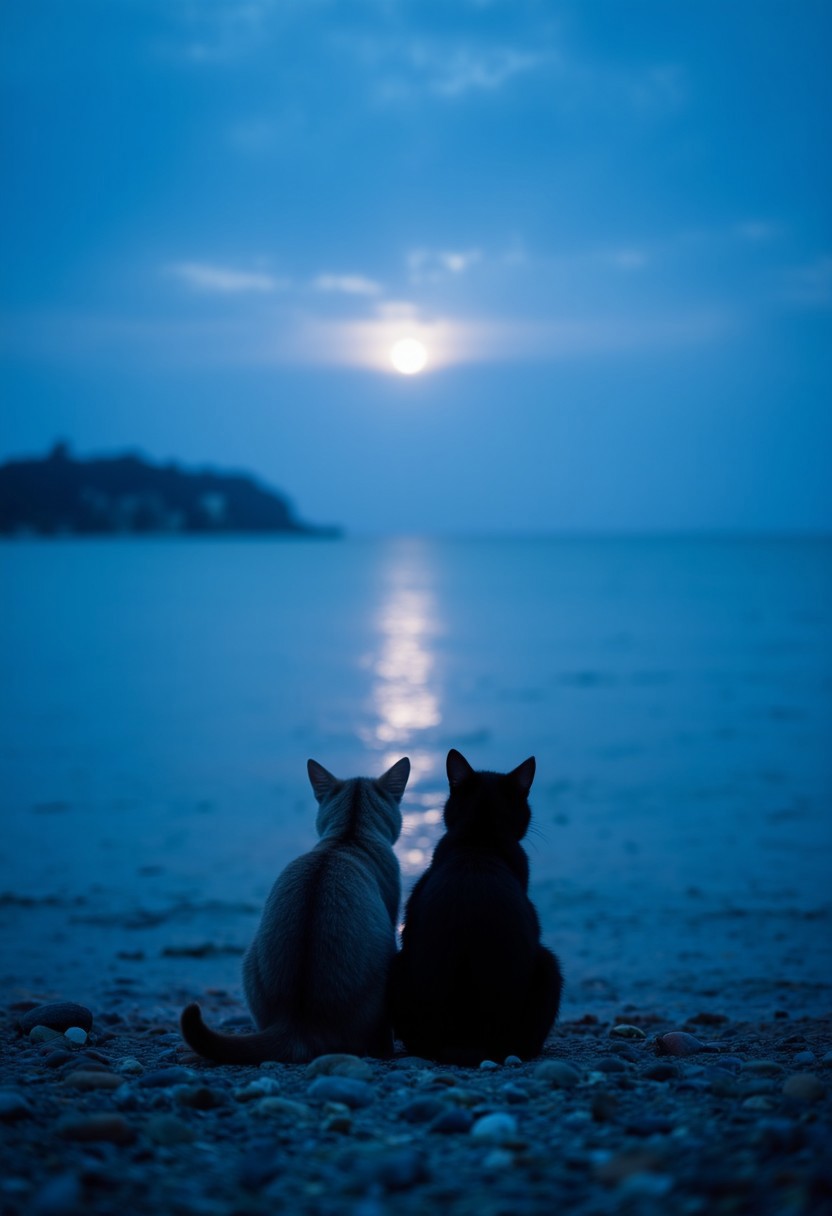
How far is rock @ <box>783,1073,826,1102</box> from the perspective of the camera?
4.01 m

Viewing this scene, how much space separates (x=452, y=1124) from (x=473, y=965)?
47.1 inches

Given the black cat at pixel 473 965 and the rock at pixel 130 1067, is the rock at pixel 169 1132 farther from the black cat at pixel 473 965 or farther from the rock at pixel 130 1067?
the black cat at pixel 473 965

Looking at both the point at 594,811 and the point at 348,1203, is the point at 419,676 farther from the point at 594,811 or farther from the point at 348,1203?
the point at 348,1203

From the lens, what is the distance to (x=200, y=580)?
104m

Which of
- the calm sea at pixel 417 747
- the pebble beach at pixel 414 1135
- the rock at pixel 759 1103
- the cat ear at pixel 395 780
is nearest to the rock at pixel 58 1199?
the pebble beach at pixel 414 1135

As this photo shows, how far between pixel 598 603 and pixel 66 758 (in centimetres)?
6236

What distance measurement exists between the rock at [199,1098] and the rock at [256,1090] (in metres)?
0.11

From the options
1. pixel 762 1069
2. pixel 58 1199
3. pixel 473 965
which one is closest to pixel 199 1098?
pixel 58 1199

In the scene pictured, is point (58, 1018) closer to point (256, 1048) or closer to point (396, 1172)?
point (256, 1048)

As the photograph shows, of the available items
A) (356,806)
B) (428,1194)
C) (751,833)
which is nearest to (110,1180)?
(428,1194)

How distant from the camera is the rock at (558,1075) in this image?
176 inches

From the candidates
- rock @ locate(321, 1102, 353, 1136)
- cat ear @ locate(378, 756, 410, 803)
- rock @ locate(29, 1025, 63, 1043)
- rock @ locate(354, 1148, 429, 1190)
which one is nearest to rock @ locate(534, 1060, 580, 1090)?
rock @ locate(321, 1102, 353, 1136)

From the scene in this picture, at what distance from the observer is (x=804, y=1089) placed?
13.4ft

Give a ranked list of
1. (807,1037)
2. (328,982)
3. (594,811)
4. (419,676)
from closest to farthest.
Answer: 1. (328,982)
2. (807,1037)
3. (594,811)
4. (419,676)
